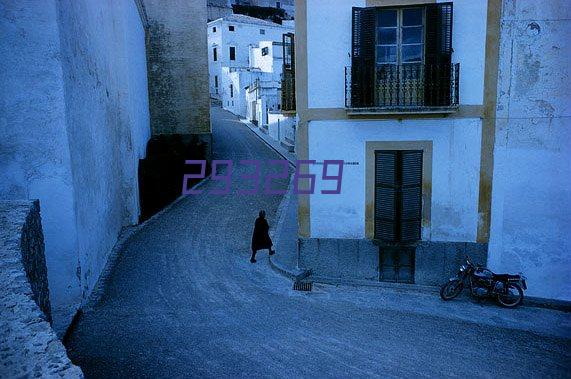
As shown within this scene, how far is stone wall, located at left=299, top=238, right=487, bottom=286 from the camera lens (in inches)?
396

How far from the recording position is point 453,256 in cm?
1009

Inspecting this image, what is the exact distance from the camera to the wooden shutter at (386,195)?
32.7 feet

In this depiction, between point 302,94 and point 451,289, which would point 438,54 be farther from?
point 451,289

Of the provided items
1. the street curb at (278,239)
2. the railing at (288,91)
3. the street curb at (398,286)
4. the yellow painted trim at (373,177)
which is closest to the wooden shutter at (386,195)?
the yellow painted trim at (373,177)

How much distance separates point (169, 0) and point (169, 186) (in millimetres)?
9626

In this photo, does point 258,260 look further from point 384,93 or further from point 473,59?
point 473,59

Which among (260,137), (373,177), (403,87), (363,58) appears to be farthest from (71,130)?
(260,137)

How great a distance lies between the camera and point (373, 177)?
10.1 metres

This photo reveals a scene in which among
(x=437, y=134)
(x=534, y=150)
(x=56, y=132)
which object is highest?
(x=56, y=132)

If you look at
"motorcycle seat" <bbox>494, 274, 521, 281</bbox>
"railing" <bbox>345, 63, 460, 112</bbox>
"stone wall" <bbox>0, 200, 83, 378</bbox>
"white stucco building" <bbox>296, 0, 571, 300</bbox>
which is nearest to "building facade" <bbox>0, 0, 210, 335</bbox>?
"stone wall" <bbox>0, 200, 83, 378</bbox>

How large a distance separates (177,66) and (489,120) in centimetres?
1685

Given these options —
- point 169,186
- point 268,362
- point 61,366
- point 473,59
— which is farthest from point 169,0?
point 61,366

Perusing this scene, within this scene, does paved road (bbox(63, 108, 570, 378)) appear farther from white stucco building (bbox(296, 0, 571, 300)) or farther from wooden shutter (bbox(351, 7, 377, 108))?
wooden shutter (bbox(351, 7, 377, 108))

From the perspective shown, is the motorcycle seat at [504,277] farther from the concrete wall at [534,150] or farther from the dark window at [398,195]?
the dark window at [398,195]
